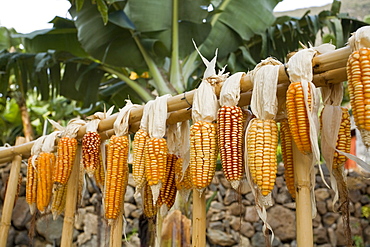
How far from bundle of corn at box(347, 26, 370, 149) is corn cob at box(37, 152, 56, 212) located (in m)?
2.02

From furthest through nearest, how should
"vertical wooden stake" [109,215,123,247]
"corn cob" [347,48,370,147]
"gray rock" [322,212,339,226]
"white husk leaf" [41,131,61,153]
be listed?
1. "gray rock" [322,212,339,226]
2. "white husk leaf" [41,131,61,153]
3. "vertical wooden stake" [109,215,123,247]
4. "corn cob" [347,48,370,147]

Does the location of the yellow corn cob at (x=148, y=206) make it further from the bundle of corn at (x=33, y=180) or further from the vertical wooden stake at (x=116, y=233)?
the bundle of corn at (x=33, y=180)

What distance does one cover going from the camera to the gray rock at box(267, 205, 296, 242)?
7.32 metres

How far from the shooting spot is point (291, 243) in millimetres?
7371

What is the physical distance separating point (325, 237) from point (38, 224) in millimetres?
5337

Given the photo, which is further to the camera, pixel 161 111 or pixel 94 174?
pixel 94 174

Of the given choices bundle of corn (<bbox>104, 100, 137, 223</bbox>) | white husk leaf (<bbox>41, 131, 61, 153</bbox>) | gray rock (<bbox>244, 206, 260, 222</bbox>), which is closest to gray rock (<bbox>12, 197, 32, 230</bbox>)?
gray rock (<bbox>244, 206, 260, 222</bbox>)

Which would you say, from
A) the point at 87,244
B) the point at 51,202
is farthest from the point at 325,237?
the point at 51,202

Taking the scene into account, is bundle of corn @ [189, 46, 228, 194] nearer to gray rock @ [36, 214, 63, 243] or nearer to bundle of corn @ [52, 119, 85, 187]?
bundle of corn @ [52, 119, 85, 187]

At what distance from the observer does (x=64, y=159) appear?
8.20 ft

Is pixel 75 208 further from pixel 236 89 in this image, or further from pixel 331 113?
pixel 331 113

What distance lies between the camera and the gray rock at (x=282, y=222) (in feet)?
24.0

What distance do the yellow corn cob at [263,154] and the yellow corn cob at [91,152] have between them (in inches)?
42.9

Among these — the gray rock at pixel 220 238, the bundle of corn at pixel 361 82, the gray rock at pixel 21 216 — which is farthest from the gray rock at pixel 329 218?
the bundle of corn at pixel 361 82
